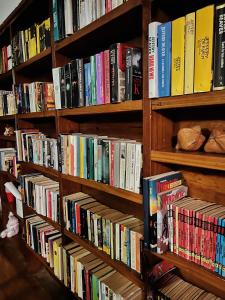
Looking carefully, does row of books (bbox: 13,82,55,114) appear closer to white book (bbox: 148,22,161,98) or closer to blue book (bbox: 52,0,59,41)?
blue book (bbox: 52,0,59,41)

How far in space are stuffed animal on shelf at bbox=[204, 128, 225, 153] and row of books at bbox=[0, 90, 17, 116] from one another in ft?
5.67

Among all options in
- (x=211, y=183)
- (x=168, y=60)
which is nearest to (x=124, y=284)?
(x=211, y=183)

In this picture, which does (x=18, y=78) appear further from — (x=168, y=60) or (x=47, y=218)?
(x=168, y=60)

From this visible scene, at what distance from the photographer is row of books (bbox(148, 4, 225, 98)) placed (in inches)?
27.0

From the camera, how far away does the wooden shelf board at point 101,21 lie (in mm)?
902

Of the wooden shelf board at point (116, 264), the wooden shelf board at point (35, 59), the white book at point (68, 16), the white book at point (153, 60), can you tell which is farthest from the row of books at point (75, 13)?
the wooden shelf board at point (116, 264)

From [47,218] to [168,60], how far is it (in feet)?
4.75

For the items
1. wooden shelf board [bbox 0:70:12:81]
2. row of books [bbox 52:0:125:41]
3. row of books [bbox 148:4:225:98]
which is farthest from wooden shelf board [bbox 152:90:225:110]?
wooden shelf board [bbox 0:70:12:81]

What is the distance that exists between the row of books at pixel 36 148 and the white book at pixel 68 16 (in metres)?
0.67

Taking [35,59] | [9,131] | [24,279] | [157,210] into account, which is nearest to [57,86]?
[35,59]

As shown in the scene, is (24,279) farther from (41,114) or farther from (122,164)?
(122,164)

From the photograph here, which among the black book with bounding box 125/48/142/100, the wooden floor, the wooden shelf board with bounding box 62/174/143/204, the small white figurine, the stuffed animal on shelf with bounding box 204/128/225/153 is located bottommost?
the wooden floor

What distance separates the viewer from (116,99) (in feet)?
3.37

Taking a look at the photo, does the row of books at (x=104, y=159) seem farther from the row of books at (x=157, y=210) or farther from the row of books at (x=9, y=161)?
the row of books at (x=9, y=161)
